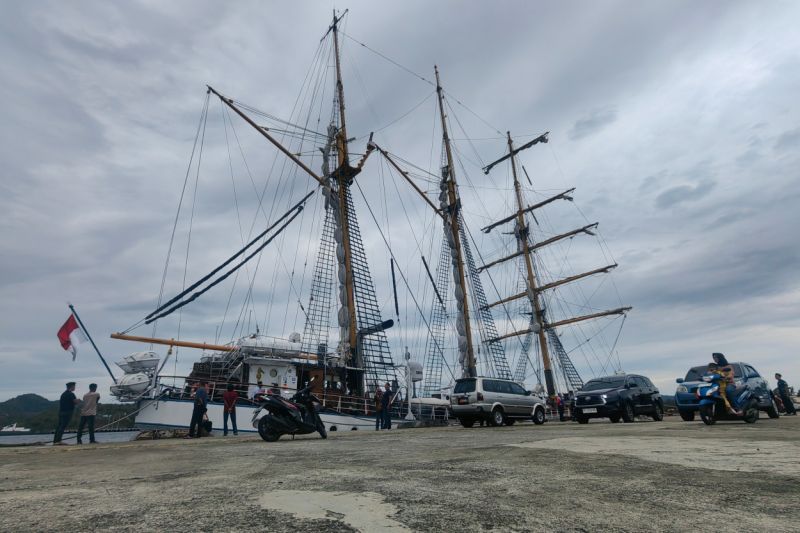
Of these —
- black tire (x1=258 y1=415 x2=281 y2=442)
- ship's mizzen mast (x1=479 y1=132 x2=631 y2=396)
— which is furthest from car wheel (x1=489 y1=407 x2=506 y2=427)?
ship's mizzen mast (x1=479 y1=132 x2=631 y2=396)

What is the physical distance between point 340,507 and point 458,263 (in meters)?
31.7

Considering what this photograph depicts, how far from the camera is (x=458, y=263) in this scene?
3434cm

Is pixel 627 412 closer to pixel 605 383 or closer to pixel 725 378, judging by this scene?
pixel 605 383

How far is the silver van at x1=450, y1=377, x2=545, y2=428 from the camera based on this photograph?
1609 centimetres

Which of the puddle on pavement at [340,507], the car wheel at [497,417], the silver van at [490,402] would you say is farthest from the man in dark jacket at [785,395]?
the puddle on pavement at [340,507]

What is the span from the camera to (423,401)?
24.1m

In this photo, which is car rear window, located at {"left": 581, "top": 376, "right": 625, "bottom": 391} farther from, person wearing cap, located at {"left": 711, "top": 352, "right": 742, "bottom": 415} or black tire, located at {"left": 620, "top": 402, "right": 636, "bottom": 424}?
person wearing cap, located at {"left": 711, "top": 352, "right": 742, "bottom": 415}

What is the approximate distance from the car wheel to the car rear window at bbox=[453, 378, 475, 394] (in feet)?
3.81

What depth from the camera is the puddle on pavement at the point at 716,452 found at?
456 centimetres

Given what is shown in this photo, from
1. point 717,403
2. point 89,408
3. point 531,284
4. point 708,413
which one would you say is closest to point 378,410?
point 89,408

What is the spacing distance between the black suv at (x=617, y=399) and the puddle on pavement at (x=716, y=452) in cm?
967

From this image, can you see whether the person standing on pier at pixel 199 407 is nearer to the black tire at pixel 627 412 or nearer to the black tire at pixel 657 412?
the black tire at pixel 627 412

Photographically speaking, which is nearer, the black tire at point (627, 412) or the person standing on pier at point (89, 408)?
the person standing on pier at point (89, 408)

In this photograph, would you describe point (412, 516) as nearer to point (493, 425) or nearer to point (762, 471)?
point (762, 471)
